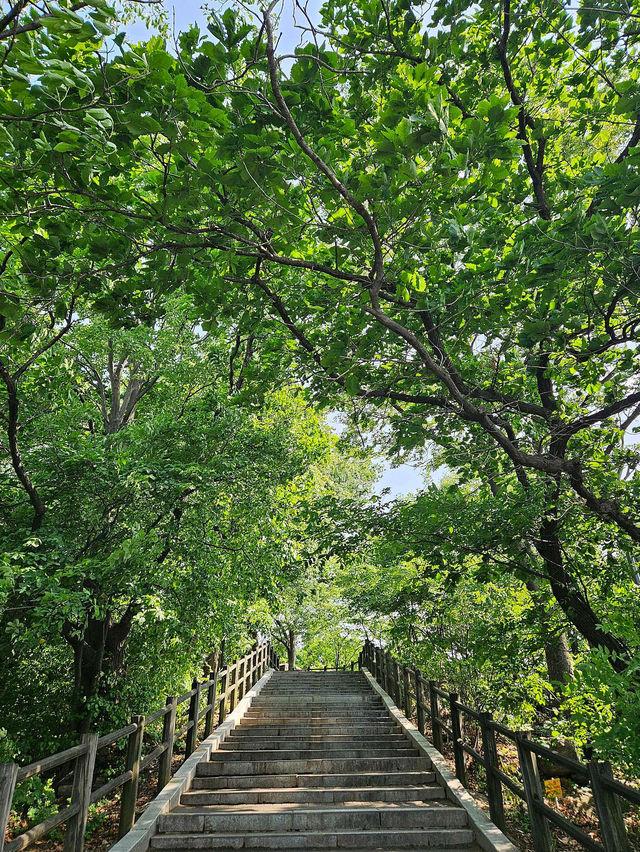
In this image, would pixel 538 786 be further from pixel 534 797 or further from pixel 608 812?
pixel 608 812

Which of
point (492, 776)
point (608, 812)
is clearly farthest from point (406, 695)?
point (608, 812)

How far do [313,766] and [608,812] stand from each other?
401cm

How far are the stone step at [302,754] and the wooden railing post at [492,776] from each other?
86.7 inches

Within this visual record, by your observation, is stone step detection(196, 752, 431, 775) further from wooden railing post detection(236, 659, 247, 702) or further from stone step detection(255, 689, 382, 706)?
stone step detection(255, 689, 382, 706)

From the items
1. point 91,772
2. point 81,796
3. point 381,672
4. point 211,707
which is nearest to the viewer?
point 81,796

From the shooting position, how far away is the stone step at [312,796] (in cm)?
532

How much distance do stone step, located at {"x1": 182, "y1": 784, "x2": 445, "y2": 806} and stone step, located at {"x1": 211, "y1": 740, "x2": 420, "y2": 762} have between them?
4.81ft

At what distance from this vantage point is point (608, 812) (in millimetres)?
3211

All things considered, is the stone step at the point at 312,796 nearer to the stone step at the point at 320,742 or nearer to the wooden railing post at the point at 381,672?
→ the stone step at the point at 320,742

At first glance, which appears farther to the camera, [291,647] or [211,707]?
[291,647]

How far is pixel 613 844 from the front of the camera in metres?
3.18

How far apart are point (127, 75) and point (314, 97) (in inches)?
46.8

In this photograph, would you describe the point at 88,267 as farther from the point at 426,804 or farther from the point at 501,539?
the point at 426,804

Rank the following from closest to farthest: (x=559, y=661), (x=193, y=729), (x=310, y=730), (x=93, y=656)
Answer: (x=193, y=729) → (x=310, y=730) → (x=93, y=656) → (x=559, y=661)
